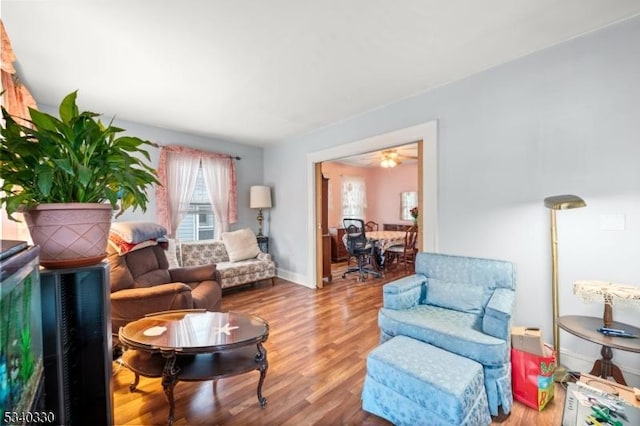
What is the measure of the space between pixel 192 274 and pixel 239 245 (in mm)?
1421

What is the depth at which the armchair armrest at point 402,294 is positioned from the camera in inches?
86.8

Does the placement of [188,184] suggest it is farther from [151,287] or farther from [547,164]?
[547,164]

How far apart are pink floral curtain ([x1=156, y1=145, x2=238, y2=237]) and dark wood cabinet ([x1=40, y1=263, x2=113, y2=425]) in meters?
3.01

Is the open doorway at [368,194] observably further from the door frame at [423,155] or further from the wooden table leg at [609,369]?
the wooden table leg at [609,369]

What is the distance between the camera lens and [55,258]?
0.89 metres

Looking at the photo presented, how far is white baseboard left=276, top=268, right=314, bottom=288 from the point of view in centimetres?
450

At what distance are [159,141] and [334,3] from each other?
3474 millimetres

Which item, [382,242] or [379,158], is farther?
[379,158]

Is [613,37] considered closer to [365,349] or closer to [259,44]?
[259,44]

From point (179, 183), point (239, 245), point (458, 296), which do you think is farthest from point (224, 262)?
point (458, 296)

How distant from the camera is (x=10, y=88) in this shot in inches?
77.2

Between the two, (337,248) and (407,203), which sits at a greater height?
(407,203)

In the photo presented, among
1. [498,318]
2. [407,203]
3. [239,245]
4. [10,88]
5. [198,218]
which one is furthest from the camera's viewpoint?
[407,203]

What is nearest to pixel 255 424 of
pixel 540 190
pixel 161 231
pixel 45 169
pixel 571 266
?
pixel 45 169
